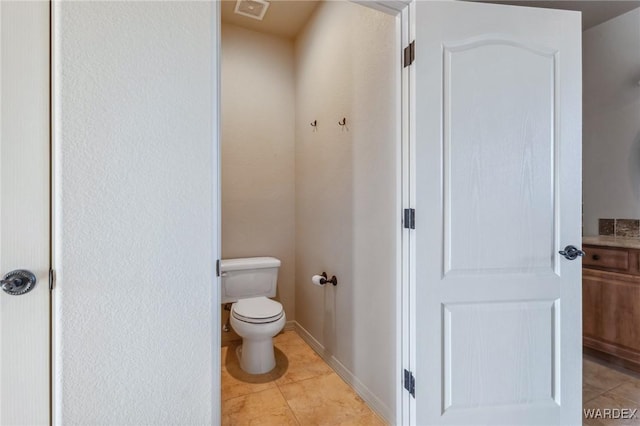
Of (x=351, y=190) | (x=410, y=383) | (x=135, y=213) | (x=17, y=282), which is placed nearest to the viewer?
(x=17, y=282)

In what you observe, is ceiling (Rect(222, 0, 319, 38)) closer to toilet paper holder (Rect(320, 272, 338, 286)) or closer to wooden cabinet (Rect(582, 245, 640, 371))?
toilet paper holder (Rect(320, 272, 338, 286))

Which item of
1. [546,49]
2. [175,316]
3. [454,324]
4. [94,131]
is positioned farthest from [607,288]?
[94,131]

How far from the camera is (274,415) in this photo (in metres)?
1.69

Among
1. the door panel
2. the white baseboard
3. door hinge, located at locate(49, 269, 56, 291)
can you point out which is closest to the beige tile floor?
the white baseboard

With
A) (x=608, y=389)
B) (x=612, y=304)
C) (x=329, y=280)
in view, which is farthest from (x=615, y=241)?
(x=329, y=280)

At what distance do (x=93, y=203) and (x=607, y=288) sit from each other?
2975 mm

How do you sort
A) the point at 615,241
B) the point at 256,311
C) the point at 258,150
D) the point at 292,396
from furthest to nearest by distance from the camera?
the point at 258,150, the point at 615,241, the point at 256,311, the point at 292,396

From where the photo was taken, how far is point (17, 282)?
2.80 ft

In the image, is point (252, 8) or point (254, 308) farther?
point (252, 8)

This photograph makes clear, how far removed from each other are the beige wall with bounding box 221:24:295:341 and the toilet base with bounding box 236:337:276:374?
1.80 ft

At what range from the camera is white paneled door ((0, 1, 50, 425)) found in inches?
33.5

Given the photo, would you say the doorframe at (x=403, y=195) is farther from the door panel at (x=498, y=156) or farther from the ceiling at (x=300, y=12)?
the ceiling at (x=300, y=12)

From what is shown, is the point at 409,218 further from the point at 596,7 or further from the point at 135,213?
the point at 596,7

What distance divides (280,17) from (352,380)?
275 cm
